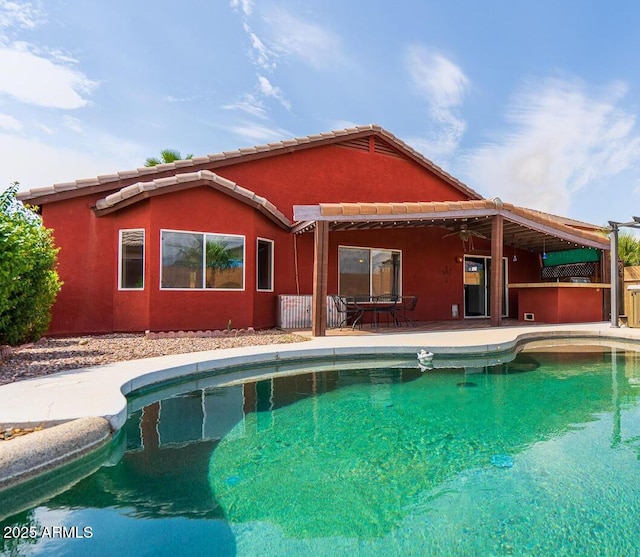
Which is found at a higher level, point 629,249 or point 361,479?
point 629,249

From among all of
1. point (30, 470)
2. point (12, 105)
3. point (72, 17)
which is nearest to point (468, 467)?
point (30, 470)

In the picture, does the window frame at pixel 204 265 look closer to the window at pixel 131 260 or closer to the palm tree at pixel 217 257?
the palm tree at pixel 217 257

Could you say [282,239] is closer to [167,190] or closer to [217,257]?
[217,257]

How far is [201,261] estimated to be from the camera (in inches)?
345

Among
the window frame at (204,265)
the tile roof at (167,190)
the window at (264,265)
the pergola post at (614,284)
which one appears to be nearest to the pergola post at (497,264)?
the pergola post at (614,284)

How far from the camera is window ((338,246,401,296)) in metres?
11.4

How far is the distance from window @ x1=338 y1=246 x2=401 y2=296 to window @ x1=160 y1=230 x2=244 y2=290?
338 centimetres

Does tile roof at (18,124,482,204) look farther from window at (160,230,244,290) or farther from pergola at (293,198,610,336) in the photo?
pergola at (293,198,610,336)

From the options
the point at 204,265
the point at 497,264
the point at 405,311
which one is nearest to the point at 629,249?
the point at 497,264

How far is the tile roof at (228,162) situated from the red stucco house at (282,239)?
31 millimetres

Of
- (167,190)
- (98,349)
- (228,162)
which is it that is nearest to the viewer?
(98,349)

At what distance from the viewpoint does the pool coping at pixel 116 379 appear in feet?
8.84

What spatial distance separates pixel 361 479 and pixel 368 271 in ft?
30.1

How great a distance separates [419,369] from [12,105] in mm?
11474
